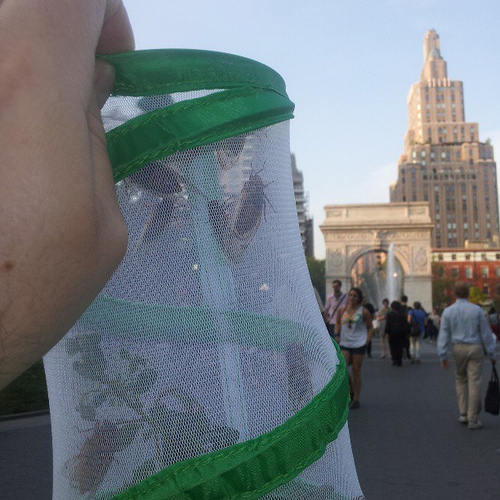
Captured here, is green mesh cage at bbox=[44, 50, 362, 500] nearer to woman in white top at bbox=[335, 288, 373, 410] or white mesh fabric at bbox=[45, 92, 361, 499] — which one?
white mesh fabric at bbox=[45, 92, 361, 499]

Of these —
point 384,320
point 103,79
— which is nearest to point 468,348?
point 103,79

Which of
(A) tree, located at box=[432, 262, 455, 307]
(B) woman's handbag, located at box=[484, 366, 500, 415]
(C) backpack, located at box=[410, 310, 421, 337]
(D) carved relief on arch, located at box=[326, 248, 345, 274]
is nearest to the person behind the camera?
(B) woman's handbag, located at box=[484, 366, 500, 415]

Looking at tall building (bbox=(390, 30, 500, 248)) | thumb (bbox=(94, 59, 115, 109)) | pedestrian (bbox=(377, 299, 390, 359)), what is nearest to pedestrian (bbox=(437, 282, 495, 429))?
thumb (bbox=(94, 59, 115, 109))

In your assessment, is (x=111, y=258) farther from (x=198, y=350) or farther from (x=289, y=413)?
(x=289, y=413)

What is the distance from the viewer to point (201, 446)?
99cm

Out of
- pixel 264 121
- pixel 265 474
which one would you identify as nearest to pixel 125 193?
pixel 264 121

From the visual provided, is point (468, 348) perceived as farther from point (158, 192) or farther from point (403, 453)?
point (158, 192)

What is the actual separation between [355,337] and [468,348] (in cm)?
176

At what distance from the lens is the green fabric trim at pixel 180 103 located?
0.98 meters

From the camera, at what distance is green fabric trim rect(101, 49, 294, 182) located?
3.21 feet

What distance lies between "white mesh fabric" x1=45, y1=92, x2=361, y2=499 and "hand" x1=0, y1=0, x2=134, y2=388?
0.99 ft

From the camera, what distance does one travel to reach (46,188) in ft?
2.14

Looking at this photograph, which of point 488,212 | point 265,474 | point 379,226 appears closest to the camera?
point 265,474

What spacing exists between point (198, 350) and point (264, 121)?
0.38 m
